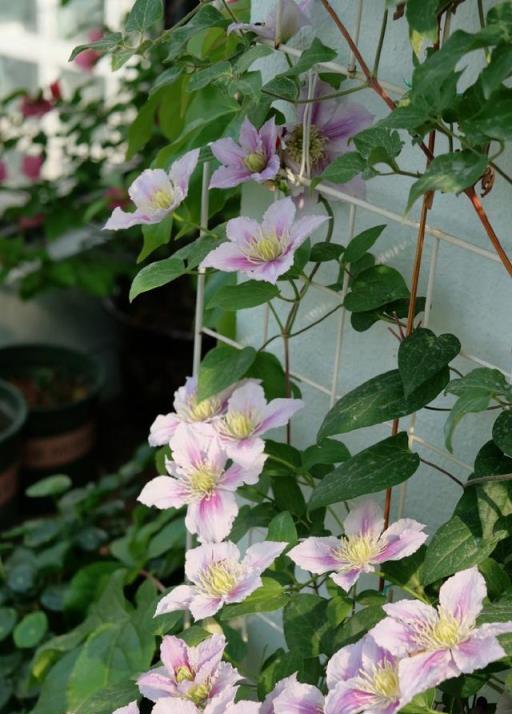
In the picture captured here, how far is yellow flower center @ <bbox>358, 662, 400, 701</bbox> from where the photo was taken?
878 mm

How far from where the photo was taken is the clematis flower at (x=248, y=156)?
1093 mm

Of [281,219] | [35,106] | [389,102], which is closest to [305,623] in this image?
[281,219]

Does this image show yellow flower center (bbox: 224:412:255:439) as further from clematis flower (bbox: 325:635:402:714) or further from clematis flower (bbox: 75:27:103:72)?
clematis flower (bbox: 75:27:103:72)

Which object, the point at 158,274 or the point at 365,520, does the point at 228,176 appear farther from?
the point at 365,520

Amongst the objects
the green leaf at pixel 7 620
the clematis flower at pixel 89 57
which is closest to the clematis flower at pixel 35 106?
the clematis flower at pixel 89 57

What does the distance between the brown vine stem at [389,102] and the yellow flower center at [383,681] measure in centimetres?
34

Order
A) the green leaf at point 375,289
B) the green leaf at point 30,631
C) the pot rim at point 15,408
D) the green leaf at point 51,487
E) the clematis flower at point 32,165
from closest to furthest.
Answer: the green leaf at point 375,289 < the green leaf at point 30,631 < the green leaf at point 51,487 < the pot rim at point 15,408 < the clematis flower at point 32,165

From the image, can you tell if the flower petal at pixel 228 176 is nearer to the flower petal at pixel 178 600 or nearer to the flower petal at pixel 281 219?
the flower petal at pixel 281 219

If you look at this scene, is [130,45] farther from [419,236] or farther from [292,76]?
[419,236]

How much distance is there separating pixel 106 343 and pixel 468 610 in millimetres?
1968

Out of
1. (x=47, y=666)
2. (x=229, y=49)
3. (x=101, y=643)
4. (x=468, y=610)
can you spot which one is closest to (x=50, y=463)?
(x=47, y=666)

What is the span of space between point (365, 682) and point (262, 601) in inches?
7.2

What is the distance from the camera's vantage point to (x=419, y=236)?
1.01m

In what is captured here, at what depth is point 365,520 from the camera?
3.46 feet
